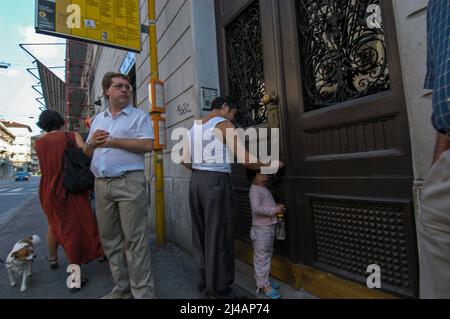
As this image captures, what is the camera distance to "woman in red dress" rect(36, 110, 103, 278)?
3.01 m

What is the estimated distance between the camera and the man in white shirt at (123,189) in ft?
7.27

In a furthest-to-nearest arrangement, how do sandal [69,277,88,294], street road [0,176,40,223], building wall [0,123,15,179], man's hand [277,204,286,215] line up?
1. building wall [0,123,15,179]
2. street road [0,176,40,223]
3. sandal [69,277,88,294]
4. man's hand [277,204,286,215]

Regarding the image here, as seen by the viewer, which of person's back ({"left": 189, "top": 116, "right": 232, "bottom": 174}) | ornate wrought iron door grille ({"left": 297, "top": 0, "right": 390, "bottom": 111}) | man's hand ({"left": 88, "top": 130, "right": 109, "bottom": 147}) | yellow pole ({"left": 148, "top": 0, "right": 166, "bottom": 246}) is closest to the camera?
ornate wrought iron door grille ({"left": 297, "top": 0, "right": 390, "bottom": 111})

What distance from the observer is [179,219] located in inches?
151

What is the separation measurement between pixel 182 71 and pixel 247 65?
1073mm

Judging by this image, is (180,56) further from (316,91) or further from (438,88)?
(438,88)

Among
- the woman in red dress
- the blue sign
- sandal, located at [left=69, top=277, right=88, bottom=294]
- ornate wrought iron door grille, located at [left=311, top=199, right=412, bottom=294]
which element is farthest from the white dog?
the blue sign

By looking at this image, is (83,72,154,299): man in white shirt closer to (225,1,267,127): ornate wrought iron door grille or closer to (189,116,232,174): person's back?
(189,116,232,174): person's back

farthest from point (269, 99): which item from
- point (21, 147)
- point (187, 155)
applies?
point (21, 147)

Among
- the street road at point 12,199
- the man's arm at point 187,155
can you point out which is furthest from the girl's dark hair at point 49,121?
the street road at point 12,199

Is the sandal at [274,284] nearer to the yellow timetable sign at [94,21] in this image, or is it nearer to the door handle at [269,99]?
the door handle at [269,99]

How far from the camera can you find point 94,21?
389 centimetres

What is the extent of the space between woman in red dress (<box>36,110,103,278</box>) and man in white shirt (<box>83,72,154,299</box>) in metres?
0.90
